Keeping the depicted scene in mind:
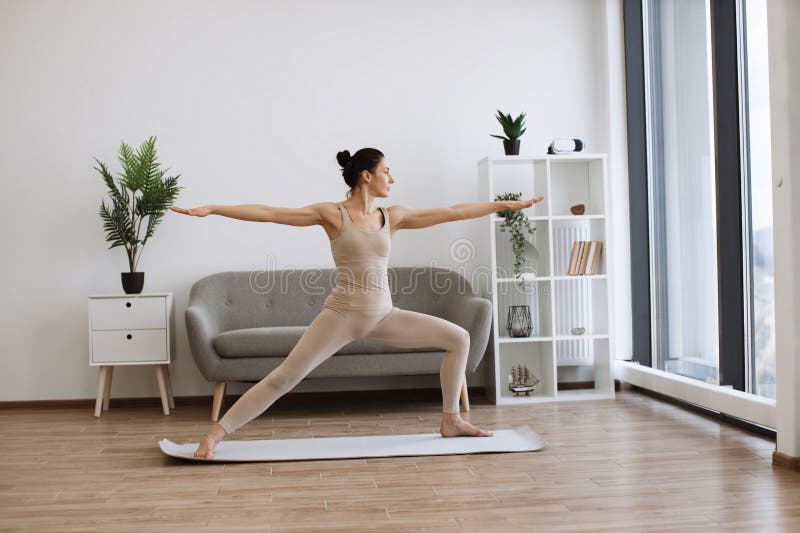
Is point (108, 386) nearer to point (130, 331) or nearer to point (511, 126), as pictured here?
point (130, 331)

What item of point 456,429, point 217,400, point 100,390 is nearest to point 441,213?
point 456,429

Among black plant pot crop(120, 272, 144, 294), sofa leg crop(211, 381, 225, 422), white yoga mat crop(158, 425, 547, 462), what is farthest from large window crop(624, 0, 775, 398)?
black plant pot crop(120, 272, 144, 294)

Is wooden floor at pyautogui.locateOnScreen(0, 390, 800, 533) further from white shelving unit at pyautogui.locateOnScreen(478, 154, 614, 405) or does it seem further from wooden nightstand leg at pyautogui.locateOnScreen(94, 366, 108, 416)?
Answer: white shelving unit at pyautogui.locateOnScreen(478, 154, 614, 405)

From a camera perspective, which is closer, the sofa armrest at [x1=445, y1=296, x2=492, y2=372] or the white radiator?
the sofa armrest at [x1=445, y1=296, x2=492, y2=372]

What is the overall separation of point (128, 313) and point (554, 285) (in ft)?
9.05

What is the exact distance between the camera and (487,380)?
5426mm

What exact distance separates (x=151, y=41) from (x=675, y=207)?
361 centimetres

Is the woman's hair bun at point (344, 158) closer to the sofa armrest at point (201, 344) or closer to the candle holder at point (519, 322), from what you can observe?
the sofa armrest at point (201, 344)

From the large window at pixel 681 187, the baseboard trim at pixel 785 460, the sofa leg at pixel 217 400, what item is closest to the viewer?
the baseboard trim at pixel 785 460

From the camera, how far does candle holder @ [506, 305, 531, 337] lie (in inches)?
207

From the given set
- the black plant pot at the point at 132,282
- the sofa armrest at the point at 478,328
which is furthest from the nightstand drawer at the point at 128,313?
the sofa armrest at the point at 478,328

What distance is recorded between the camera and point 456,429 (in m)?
3.98

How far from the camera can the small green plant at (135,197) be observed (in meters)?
5.03

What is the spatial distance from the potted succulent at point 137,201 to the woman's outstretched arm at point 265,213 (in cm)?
156
